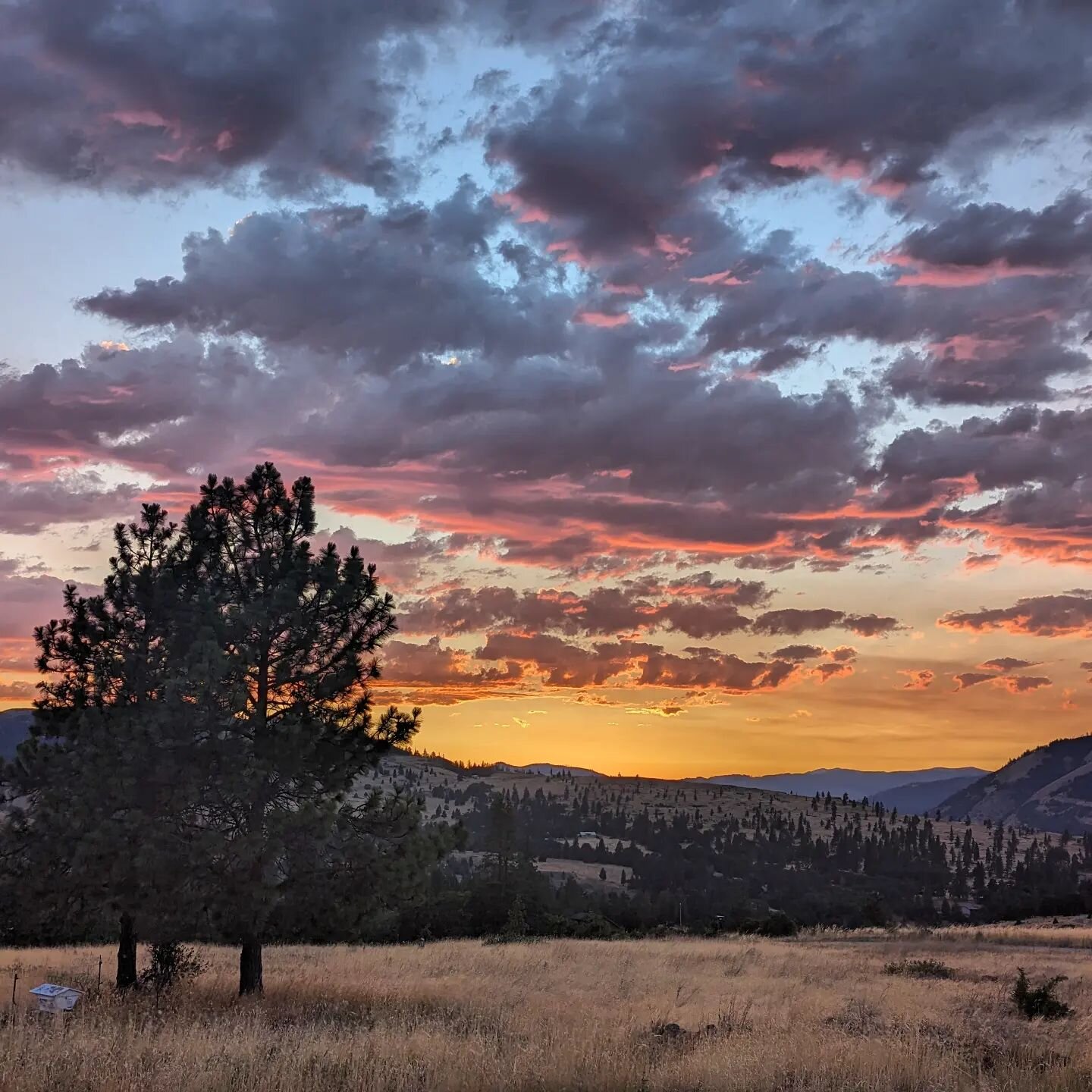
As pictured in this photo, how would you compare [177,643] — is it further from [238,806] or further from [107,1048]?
[107,1048]

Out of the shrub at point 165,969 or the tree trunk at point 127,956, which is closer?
the shrub at point 165,969

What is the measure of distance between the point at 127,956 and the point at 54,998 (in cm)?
580

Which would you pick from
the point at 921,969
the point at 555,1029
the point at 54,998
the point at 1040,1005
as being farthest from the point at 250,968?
the point at 921,969

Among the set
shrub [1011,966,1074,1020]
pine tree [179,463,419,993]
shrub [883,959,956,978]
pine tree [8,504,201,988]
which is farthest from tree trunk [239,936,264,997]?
shrub [883,959,956,978]

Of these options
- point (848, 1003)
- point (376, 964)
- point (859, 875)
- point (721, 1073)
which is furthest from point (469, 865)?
point (721, 1073)

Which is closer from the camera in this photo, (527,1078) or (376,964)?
(527,1078)

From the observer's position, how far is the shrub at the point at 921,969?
27.9m

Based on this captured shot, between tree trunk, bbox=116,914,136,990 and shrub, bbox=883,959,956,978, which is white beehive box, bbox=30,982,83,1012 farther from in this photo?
shrub, bbox=883,959,956,978

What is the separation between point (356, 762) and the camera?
20188 millimetres

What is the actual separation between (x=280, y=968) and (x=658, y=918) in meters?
61.8

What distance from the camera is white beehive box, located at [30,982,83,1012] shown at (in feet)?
52.1

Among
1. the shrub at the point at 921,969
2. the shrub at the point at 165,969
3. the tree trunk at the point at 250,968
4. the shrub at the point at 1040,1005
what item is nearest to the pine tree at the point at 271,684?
the tree trunk at the point at 250,968

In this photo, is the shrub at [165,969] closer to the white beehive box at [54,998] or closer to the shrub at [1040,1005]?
the white beehive box at [54,998]

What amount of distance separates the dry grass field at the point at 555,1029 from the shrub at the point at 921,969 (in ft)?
1.56
